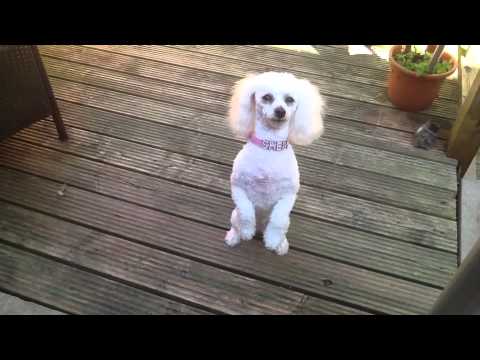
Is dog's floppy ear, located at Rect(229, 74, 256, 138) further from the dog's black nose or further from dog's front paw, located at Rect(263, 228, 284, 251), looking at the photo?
dog's front paw, located at Rect(263, 228, 284, 251)

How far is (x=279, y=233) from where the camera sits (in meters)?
1.58

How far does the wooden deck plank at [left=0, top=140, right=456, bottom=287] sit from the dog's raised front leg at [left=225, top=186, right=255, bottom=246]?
169 millimetres

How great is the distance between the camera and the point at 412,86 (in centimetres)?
223

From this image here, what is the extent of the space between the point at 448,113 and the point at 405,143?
38cm

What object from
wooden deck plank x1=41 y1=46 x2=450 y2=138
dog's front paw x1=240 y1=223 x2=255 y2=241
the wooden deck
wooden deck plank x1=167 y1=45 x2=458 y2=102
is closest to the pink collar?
dog's front paw x1=240 y1=223 x2=255 y2=241

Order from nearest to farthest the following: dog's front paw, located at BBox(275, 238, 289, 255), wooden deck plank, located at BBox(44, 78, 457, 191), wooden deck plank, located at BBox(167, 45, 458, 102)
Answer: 1. dog's front paw, located at BBox(275, 238, 289, 255)
2. wooden deck plank, located at BBox(44, 78, 457, 191)
3. wooden deck plank, located at BBox(167, 45, 458, 102)

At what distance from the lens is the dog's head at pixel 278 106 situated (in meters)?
1.42

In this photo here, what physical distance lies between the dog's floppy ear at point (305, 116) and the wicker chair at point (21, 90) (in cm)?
112

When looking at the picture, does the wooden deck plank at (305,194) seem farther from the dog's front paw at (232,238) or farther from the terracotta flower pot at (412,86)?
the terracotta flower pot at (412,86)

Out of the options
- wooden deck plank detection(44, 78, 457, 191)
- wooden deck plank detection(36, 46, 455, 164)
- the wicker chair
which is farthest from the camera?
wooden deck plank detection(36, 46, 455, 164)

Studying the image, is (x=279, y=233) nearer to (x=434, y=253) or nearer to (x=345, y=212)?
(x=345, y=212)

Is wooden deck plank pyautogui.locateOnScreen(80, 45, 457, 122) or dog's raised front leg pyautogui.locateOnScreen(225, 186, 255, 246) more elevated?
dog's raised front leg pyautogui.locateOnScreen(225, 186, 255, 246)

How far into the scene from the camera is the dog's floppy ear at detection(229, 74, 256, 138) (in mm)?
1491
